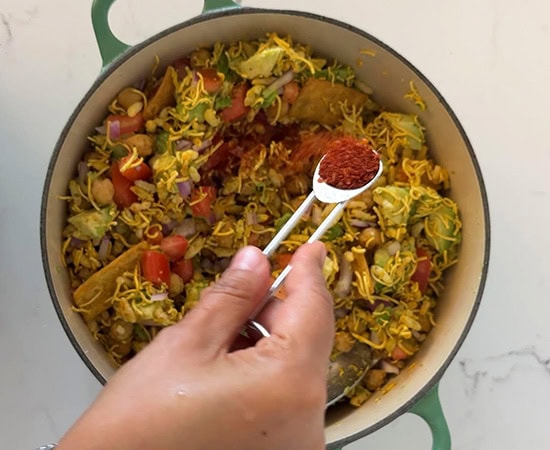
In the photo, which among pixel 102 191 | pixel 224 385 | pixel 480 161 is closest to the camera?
pixel 224 385

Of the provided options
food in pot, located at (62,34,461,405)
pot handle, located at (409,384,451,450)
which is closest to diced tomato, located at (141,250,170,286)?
food in pot, located at (62,34,461,405)

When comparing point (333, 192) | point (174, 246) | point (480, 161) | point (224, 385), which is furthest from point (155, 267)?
point (480, 161)

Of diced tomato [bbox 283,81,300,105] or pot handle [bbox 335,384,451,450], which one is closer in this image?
pot handle [bbox 335,384,451,450]

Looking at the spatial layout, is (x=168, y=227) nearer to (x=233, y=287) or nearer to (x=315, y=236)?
(x=315, y=236)

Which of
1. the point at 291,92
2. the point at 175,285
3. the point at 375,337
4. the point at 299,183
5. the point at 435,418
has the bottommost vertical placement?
the point at 435,418

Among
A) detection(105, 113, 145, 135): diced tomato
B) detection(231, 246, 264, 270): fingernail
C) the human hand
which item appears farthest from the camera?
detection(105, 113, 145, 135): diced tomato

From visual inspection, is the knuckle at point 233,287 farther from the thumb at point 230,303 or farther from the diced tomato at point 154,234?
the diced tomato at point 154,234

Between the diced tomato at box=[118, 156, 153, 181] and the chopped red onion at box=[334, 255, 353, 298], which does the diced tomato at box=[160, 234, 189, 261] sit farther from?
the chopped red onion at box=[334, 255, 353, 298]
